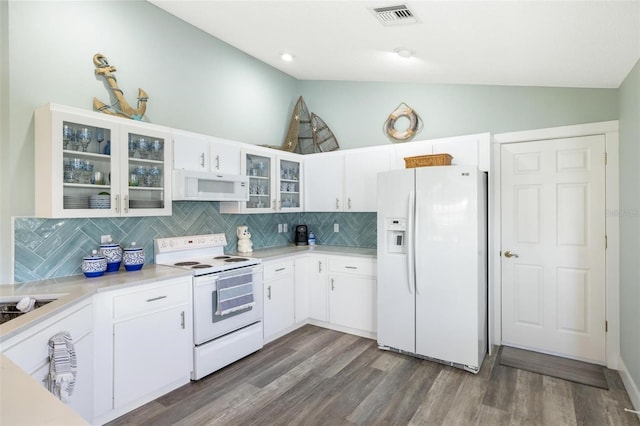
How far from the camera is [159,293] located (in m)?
2.54

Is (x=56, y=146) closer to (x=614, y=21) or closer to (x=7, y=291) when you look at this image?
(x=7, y=291)

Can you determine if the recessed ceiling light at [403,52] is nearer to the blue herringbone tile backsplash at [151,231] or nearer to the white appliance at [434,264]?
the white appliance at [434,264]

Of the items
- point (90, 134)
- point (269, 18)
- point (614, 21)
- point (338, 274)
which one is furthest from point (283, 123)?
point (614, 21)

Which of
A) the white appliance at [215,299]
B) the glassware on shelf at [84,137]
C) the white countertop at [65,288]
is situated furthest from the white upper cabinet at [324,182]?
the glassware on shelf at [84,137]

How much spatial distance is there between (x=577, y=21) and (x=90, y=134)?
323 cm

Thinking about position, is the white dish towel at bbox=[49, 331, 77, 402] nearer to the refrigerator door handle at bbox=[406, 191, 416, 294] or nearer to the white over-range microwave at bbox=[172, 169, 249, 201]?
the white over-range microwave at bbox=[172, 169, 249, 201]

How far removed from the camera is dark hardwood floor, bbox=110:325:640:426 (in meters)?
2.32

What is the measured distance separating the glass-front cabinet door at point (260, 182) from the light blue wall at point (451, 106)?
3.74 ft

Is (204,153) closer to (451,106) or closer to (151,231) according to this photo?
(151,231)

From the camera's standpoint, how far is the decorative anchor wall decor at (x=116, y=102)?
2.75 meters

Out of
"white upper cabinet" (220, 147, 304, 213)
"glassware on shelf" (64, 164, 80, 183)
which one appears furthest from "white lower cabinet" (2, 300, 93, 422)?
"white upper cabinet" (220, 147, 304, 213)

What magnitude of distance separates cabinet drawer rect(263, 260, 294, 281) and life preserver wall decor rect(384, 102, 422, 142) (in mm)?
1928

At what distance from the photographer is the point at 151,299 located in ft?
8.16

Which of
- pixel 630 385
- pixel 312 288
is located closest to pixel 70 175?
pixel 312 288
